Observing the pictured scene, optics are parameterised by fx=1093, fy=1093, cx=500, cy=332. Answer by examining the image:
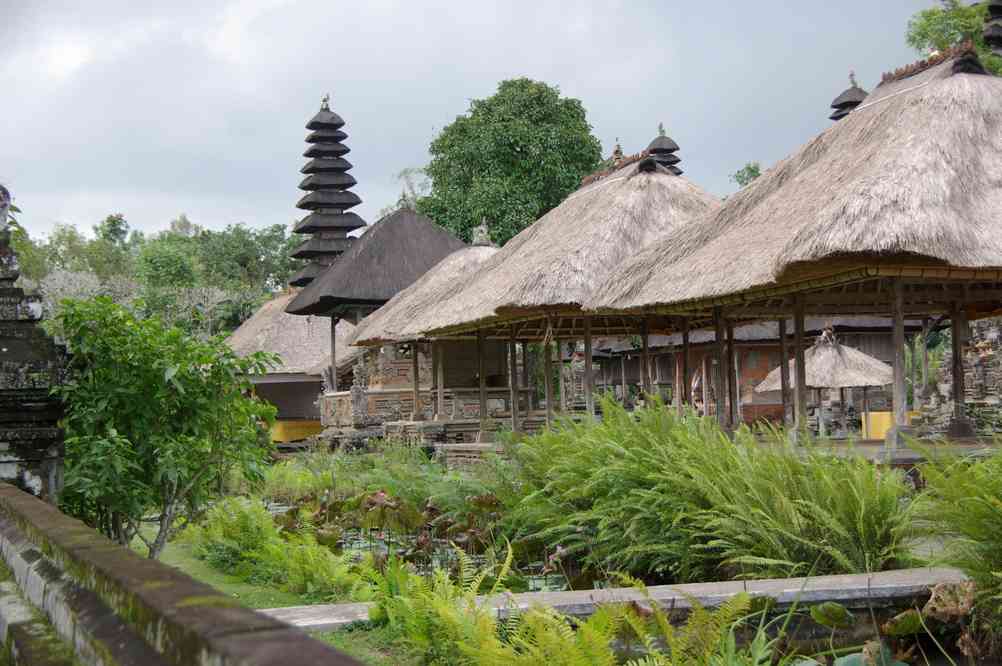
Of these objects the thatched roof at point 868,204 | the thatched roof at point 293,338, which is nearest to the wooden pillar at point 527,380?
the thatched roof at point 868,204

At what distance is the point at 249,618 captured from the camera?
6.86 feet

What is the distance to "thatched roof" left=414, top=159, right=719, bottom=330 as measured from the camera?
16031mm

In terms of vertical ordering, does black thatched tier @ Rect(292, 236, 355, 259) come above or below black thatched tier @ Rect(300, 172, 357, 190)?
below

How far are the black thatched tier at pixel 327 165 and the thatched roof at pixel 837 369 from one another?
18.5 m

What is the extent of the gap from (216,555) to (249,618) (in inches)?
279

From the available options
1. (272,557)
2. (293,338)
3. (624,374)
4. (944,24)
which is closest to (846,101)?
(944,24)

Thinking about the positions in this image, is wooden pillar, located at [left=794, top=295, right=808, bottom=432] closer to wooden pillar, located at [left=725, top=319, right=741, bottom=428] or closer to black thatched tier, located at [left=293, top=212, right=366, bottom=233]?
wooden pillar, located at [left=725, top=319, right=741, bottom=428]

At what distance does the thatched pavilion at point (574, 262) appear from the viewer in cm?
1609

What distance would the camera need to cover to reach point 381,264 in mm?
29078

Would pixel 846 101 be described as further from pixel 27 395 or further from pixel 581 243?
pixel 27 395

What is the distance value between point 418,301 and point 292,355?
1250cm

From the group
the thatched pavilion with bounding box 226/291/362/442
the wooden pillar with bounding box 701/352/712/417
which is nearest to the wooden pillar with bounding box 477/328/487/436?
the wooden pillar with bounding box 701/352/712/417

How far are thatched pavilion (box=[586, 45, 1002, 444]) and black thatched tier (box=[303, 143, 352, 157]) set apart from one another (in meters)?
23.1

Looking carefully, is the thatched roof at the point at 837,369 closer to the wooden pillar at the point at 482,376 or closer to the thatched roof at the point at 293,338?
the wooden pillar at the point at 482,376
